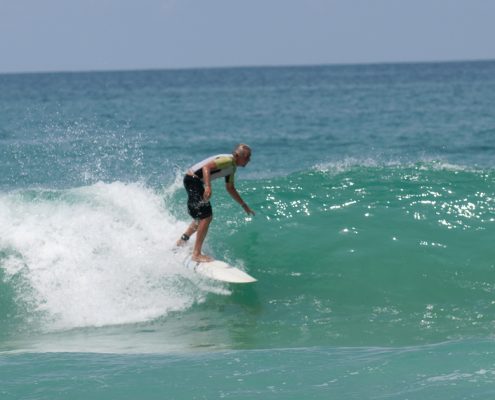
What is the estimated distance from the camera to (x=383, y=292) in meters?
11.2

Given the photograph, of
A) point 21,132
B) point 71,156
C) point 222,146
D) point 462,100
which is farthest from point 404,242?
Result: point 462,100

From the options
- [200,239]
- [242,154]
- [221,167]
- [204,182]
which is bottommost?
[200,239]

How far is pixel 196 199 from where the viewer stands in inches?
430

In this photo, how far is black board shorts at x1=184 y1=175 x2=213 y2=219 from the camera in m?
10.9

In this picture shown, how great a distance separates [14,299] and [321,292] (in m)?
3.88

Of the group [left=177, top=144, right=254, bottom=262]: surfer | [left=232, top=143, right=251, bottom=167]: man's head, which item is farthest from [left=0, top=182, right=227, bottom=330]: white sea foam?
[left=232, top=143, right=251, bottom=167]: man's head

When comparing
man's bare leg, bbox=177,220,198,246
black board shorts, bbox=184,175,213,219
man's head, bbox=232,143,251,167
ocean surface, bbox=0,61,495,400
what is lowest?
ocean surface, bbox=0,61,495,400

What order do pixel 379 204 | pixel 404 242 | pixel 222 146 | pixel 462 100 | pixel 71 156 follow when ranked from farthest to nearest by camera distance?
1. pixel 462 100
2. pixel 222 146
3. pixel 71 156
4. pixel 379 204
5. pixel 404 242

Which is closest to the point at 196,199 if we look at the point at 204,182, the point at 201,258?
the point at 204,182

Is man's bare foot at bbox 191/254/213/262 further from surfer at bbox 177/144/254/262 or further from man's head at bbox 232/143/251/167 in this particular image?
man's head at bbox 232/143/251/167

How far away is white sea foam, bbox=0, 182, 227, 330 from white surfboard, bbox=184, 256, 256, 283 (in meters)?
0.19

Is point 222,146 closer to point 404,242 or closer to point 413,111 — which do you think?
point 413,111

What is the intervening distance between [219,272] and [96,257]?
1.87 metres

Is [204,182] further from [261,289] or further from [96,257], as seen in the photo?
[96,257]
